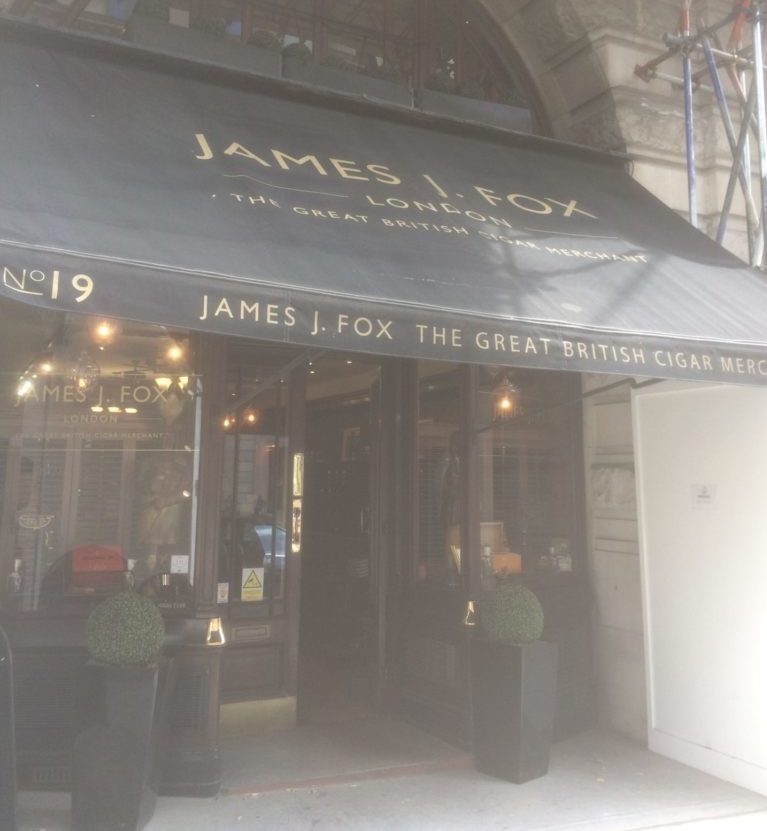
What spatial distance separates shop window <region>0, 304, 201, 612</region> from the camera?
459 centimetres

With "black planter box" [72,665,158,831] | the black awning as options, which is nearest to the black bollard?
"black planter box" [72,665,158,831]

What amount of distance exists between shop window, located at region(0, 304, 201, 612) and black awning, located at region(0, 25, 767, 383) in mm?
1379

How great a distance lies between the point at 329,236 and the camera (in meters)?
3.80

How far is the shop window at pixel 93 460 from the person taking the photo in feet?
15.0

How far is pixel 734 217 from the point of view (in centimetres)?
645

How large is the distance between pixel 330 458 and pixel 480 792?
4507 mm

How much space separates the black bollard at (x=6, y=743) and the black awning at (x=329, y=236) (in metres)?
1.71

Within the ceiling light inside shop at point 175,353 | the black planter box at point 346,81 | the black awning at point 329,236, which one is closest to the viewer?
the black awning at point 329,236

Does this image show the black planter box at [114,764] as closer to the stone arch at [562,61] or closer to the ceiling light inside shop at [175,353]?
→ the ceiling light inside shop at [175,353]

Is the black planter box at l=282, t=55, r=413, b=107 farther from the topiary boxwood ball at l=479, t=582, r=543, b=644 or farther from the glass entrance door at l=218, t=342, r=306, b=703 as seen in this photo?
the topiary boxwood ball at l=479, t=582, r=543, b=644

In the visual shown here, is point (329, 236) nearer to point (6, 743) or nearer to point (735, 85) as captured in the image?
point (6, 743)

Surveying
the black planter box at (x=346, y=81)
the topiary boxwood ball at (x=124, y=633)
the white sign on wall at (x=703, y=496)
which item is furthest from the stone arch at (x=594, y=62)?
the topiary boxwood ball at (x=124, y=633)

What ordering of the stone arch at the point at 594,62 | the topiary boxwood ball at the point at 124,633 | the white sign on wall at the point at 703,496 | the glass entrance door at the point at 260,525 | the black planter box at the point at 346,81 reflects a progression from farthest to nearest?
the stone arch at the point at 594,62, the glass entrance door at the point at 260,525, the black planter box at the point at 346,81, the white sign on wall at the point at 703,496, the topiary boxwood ball at the point at 124,633

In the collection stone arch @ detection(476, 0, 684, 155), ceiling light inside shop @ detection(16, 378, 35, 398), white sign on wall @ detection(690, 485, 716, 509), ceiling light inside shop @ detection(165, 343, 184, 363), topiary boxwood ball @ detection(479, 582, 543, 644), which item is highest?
stone arch @ detection(476, 0, 684, 155)
